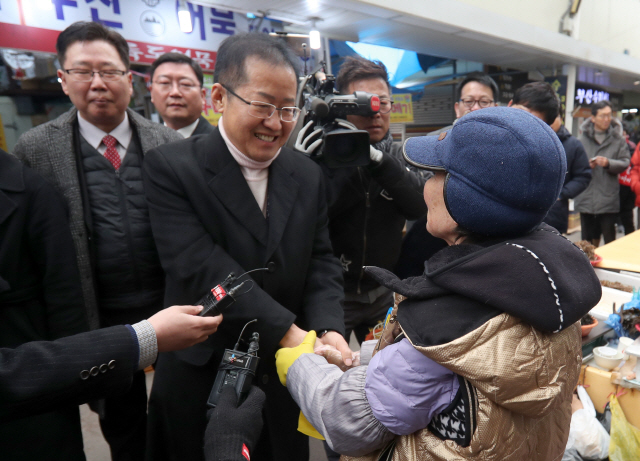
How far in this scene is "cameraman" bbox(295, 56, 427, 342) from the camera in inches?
72.5

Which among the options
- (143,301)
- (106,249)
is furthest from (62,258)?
(143,301)

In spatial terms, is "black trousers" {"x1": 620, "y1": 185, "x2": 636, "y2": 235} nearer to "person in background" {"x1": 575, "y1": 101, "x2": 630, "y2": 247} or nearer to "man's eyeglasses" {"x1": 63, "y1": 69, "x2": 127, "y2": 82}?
"person in background" {"x1": 575, "y1": 101, "x2": 630, "y2": 247}

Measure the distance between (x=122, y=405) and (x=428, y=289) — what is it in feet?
4.96

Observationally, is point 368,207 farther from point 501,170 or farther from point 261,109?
point 501,170

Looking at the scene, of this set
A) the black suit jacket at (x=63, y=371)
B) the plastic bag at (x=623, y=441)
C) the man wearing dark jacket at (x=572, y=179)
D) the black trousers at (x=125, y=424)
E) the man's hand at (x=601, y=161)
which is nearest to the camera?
the black suit jacket at (x=63, y=371)

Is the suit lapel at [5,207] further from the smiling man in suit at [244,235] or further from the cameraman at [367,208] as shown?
the cameraman at [367,208]

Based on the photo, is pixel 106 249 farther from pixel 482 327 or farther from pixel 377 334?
pixel 482 327

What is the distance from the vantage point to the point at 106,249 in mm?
1672

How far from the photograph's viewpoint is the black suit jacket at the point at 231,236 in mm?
1271

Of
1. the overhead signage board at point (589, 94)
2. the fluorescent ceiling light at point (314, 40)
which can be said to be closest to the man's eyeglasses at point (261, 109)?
the fluorescent ceiling light at point (314, 40)

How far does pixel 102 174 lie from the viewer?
1.70 m

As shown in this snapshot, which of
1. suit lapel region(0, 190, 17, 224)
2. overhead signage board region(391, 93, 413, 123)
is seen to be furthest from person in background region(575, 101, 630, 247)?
suit lapel region(0, 190, 17, 224)

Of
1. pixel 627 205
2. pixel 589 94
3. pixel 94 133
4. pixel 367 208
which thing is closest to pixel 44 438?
pixel 94 133

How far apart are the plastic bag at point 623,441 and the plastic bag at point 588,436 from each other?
1.0 inches
